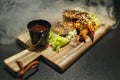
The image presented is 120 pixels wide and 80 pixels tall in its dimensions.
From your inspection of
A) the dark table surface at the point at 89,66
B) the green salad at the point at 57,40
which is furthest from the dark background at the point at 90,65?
the green salad at the point at 57,40

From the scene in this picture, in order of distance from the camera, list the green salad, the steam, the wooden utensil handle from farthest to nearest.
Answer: the steam → the green salad → the wooden utensil handle

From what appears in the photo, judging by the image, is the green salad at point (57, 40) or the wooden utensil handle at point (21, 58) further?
the green salad at point (57, 40)

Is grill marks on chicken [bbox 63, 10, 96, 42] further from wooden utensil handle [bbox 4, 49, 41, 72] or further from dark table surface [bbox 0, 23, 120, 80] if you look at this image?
wooden utensil handle [bbox 4, 49, 41, 72]

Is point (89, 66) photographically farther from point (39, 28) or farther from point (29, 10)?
point (29, 10)

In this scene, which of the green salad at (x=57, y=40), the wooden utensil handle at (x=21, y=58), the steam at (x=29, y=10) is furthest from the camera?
the steam at (x=29, y=10)

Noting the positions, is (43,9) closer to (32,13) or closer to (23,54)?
(32,13)

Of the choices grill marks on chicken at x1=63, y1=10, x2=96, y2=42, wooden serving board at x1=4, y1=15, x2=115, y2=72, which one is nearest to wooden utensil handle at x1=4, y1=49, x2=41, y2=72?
wooden serving board at x1=4, y1=15, x2=115, y2=72

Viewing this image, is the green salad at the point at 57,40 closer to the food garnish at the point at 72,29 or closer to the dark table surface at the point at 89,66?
the food garnish at the point at 72,29
